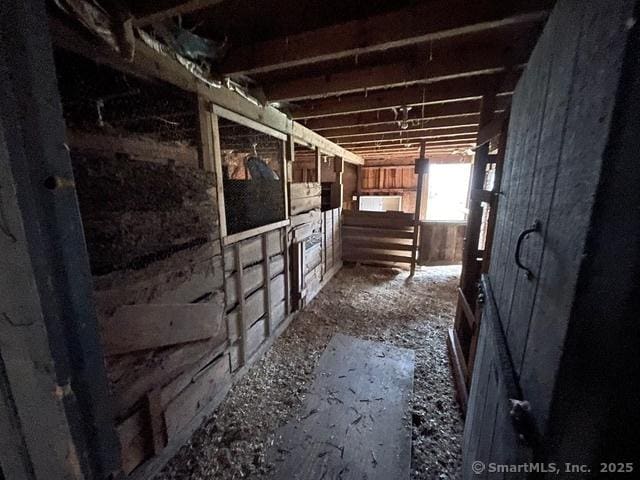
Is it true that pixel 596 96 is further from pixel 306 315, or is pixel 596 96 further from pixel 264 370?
pixel 306 315

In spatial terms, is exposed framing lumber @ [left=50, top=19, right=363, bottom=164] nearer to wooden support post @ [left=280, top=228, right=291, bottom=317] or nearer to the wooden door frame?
the wooden door frame

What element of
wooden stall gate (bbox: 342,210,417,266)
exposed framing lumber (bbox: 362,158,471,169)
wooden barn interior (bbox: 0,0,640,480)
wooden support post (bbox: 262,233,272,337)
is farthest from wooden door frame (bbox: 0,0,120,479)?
exposed framing lumber (bbox: 362,158,471,169)

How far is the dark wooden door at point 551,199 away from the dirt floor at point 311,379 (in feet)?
2.75

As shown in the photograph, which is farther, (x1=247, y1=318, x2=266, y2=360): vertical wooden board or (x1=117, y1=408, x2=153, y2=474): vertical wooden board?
(x1=247, y1=318, x2=266, y2=360): vertical wooden board

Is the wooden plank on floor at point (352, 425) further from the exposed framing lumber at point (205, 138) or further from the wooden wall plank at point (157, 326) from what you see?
the exposed framing lumber at point (205, 138)

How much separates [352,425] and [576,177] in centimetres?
173

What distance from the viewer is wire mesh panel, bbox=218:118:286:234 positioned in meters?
1.90

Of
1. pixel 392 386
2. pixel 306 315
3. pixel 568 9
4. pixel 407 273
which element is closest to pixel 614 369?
pixel 568 9

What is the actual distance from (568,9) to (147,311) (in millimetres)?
1736

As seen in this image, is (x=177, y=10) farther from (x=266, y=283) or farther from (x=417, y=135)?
(x=417, y=135)

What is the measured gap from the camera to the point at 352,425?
1.58 metres

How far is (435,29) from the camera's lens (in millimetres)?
1133

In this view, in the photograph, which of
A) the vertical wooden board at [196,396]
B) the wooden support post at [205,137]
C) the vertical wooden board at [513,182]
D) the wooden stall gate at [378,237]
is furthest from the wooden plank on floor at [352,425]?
the wooden stall gate at [378,237]

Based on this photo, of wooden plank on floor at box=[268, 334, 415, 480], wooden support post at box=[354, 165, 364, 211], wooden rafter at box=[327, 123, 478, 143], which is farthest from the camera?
wooden support post at box=[354, 165, 364, 211]
